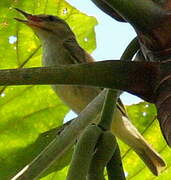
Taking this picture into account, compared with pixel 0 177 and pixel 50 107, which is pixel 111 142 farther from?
pixel 50 107

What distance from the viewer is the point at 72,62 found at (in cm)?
386

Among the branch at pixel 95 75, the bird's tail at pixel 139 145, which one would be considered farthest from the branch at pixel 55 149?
the bird's tail at pixel 139 145

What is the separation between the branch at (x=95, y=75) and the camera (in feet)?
3.29

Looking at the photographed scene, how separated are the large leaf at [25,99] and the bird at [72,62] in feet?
0.25

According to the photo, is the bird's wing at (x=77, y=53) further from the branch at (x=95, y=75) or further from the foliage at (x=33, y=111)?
the branch at (x=95, y=75)

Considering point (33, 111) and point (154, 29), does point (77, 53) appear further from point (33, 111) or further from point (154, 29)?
point (154, 29)

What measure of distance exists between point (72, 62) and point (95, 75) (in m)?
2.86

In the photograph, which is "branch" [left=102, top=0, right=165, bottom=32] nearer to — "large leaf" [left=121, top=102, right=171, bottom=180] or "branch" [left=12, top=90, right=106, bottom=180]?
"branch" [left=12, top=90, right=106, bottom=180]

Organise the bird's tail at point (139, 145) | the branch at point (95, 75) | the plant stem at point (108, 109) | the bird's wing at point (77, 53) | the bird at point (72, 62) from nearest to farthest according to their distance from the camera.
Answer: the branch at point (95, 75) < the plant stem at point (108, 109) < the bird's tail at point (139, 145) < the bird at point (72, 62) < the bird's wing at point (77, 53)

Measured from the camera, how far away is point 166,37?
1.07m

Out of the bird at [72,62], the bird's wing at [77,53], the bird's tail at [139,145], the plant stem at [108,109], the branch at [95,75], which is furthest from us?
the bird's wing at [77,53]

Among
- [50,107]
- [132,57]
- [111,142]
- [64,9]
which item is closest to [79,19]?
[64,9]

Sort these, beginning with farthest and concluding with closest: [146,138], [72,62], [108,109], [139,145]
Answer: [72,62] < [139,145] < [146,138] < [108,109]

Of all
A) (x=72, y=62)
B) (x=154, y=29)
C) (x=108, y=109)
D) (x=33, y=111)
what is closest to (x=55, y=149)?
(x=108, y=109)
